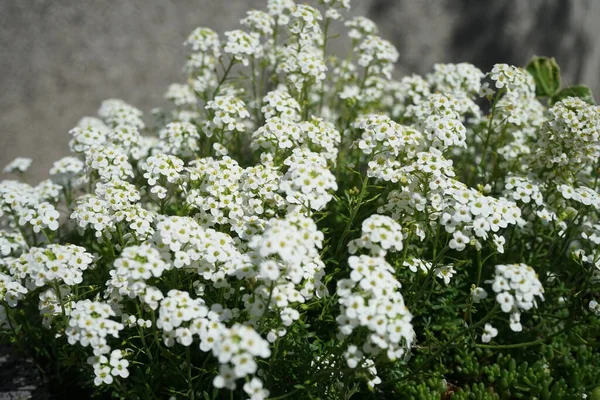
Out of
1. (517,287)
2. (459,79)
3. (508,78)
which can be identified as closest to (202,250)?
(517,287)

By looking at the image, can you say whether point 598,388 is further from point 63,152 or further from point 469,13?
point 63,152

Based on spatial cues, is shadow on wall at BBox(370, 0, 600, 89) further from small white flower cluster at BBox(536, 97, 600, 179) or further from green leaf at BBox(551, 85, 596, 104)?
small white flower cluster at BBox(536, 97, 600, 179)

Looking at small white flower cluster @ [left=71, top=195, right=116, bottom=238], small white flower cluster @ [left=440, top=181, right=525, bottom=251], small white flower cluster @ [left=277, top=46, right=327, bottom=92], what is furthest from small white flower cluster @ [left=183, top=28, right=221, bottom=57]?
small white flower cluster @ [left=440, top=181, right=525, bottom=251]

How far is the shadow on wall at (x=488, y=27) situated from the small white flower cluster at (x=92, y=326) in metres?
4.73

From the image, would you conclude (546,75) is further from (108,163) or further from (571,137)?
(108,163)

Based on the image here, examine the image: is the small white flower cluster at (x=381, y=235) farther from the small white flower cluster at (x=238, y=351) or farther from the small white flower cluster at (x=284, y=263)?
the small white flower cluster at (x=238, y=351)

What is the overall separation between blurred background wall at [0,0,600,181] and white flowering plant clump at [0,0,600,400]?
123cm

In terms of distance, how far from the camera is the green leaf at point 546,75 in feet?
18.2

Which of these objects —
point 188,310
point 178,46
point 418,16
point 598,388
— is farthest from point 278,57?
point 598,388

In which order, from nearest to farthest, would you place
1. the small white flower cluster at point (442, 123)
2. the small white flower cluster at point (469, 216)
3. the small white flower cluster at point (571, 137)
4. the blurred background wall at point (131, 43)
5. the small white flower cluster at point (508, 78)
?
the small white flower cluster at point (469, 216) < the small white flower cluster at point (442, 123) < the small white flower cluster at point (571, 137) < the small white flower cluster at point (508, 78) < the blurred background wall at point (131, 43)

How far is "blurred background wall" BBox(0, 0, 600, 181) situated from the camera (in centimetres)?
620

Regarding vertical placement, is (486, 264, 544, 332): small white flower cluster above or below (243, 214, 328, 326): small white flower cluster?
below

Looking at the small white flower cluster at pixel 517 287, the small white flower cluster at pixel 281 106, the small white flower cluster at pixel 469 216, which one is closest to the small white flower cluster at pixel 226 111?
the small white flower cluster at pixel 281 106

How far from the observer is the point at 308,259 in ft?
10.2
